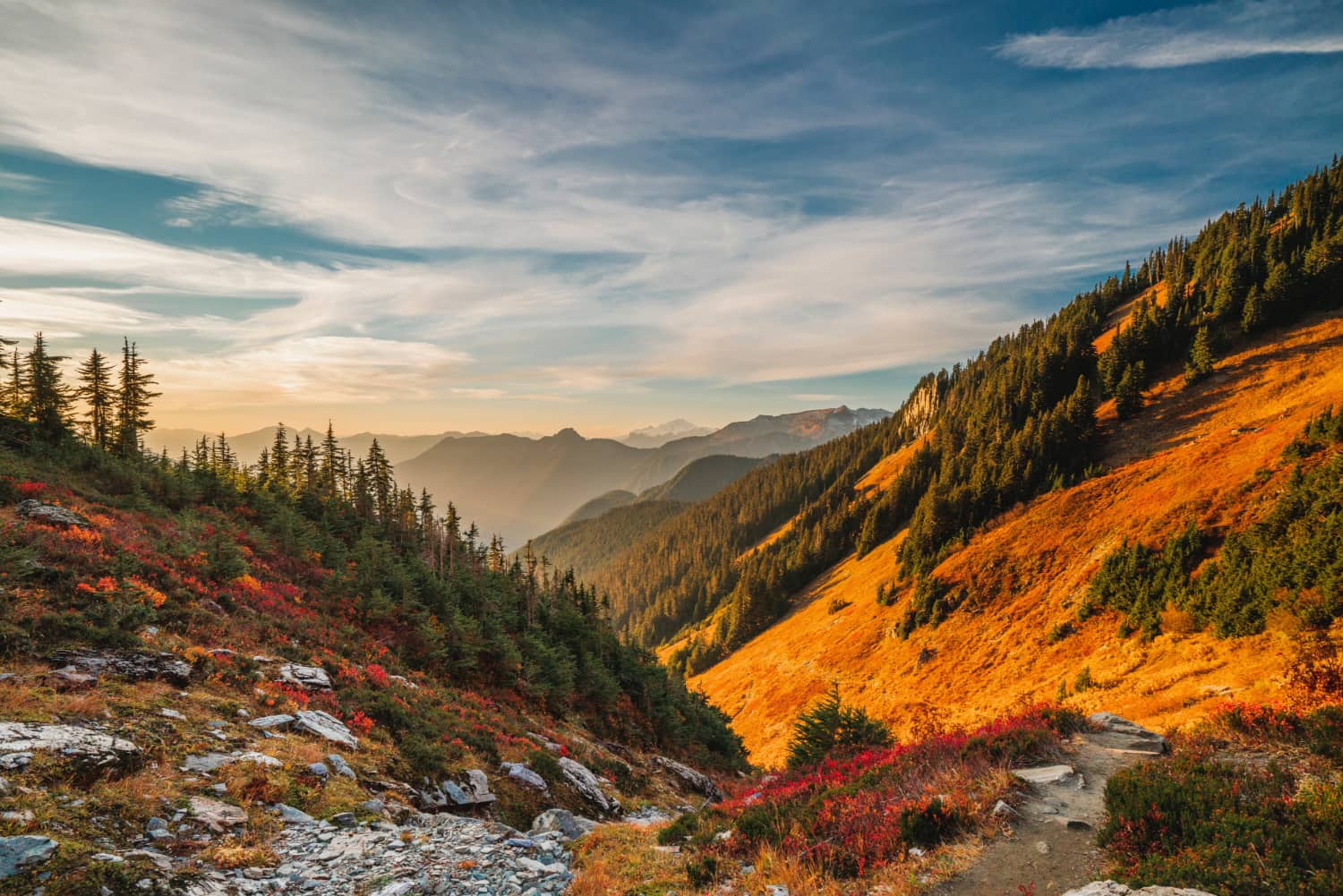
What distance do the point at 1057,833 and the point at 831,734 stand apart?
10.6m

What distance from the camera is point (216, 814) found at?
8680 mm

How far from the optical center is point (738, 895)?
8188mm

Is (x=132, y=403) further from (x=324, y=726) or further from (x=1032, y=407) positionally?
(x=1032, y=407)

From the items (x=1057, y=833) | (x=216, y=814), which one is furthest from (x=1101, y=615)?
(x=216, y=814)

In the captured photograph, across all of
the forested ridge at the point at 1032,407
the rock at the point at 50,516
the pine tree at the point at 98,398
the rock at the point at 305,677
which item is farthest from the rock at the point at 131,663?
the forested ridge at the point at 1032,407

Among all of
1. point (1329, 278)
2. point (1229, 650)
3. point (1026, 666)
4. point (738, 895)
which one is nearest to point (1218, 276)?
point (1329, 278)

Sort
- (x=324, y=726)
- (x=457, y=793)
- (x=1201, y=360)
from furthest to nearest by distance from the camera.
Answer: (x=1201, y=360)
(x=457, y=793)
(x=324, y=726)

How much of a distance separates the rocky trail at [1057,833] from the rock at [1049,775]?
0.05 ft

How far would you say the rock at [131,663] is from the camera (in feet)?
36.9

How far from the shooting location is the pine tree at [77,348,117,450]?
42438mm

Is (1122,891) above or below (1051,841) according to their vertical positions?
above

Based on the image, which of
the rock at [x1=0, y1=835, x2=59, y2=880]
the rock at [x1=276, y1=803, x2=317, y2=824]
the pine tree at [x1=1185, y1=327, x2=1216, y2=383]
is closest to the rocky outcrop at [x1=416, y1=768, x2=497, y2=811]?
the rock at [x1=276, y1=803, x2=317, y2=824]

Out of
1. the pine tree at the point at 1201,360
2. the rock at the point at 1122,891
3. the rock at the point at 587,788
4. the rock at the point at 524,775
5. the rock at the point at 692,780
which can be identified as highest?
the pine tree at the point at 1201,360

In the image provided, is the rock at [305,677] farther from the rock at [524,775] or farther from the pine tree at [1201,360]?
the pine tree at [1201,360]
